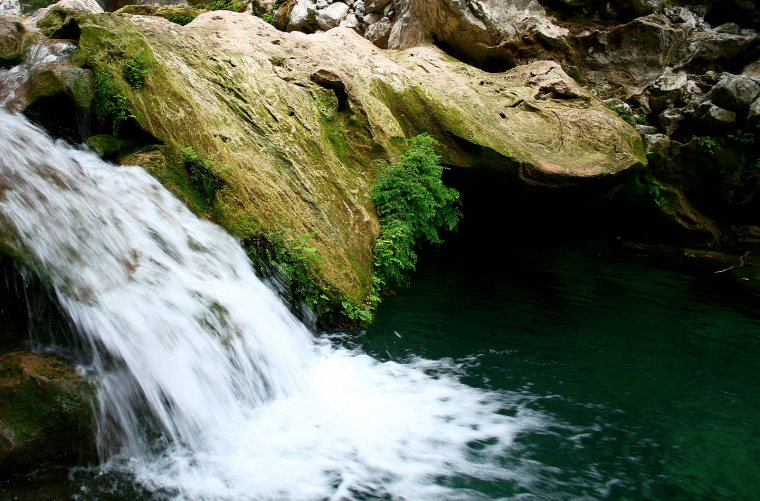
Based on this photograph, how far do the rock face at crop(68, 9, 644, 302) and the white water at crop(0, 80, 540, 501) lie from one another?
1123 mm

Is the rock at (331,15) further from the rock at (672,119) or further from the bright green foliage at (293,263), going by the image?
the bright green foliage at (293,263)

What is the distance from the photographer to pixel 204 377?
4062 millimetres

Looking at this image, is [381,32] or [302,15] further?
[302,15]

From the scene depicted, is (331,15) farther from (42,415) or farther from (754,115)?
(42,415)

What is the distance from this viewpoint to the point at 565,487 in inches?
142

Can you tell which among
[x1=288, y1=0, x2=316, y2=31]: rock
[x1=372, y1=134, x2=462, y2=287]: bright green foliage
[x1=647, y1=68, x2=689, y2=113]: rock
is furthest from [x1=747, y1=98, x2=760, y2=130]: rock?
[x1=288, y1=0, x2=316, y2=31]: rock

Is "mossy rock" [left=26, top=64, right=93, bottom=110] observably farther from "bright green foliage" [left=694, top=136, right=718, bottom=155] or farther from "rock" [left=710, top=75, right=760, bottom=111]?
"rock" [left=710, top=75, right=760, bottom=111]

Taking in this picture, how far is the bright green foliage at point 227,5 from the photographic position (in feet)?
64.0

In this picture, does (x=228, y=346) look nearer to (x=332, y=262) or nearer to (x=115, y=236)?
(x=115, y=236)

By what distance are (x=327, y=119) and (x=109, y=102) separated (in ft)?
14.2

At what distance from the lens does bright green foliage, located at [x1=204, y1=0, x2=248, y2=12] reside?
19516 millimetres

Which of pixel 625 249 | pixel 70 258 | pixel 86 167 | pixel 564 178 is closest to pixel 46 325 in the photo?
pixel 70 258

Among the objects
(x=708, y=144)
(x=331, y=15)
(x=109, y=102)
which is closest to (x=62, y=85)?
(x=109, y=102)

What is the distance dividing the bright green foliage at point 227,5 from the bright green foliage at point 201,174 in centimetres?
1614
